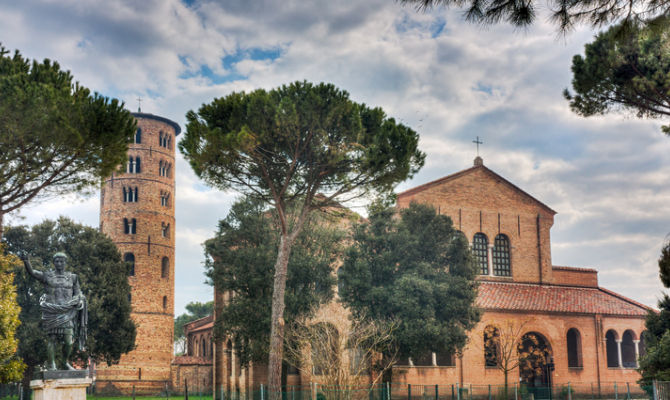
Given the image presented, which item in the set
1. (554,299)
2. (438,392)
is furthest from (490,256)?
(438,392)

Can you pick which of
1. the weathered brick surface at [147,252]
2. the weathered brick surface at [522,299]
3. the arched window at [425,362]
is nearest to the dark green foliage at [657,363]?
the weathered brick surface at [522,299]

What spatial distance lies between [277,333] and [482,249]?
20.6 meters

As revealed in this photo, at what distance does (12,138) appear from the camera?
1633 centimetres

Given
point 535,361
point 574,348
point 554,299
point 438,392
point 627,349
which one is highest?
point 554,299

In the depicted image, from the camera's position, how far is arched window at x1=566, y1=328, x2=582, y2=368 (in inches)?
1391

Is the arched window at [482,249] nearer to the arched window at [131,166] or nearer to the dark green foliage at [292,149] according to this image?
the dark green foliage at [292,149]

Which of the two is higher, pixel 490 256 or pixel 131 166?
pixel 131 166

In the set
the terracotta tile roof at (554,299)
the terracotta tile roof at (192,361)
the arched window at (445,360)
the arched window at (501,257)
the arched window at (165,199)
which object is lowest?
the terracotta tile roof at (192,361)

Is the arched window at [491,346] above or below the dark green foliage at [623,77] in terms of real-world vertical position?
below

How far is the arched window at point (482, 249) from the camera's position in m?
36.9

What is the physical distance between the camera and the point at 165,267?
175 feet

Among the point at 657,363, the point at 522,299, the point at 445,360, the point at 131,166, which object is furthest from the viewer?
the point at 131,166

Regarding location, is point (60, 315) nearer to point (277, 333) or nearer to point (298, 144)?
point (277, 333)

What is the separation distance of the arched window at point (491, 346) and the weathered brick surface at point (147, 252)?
90.3 feet
